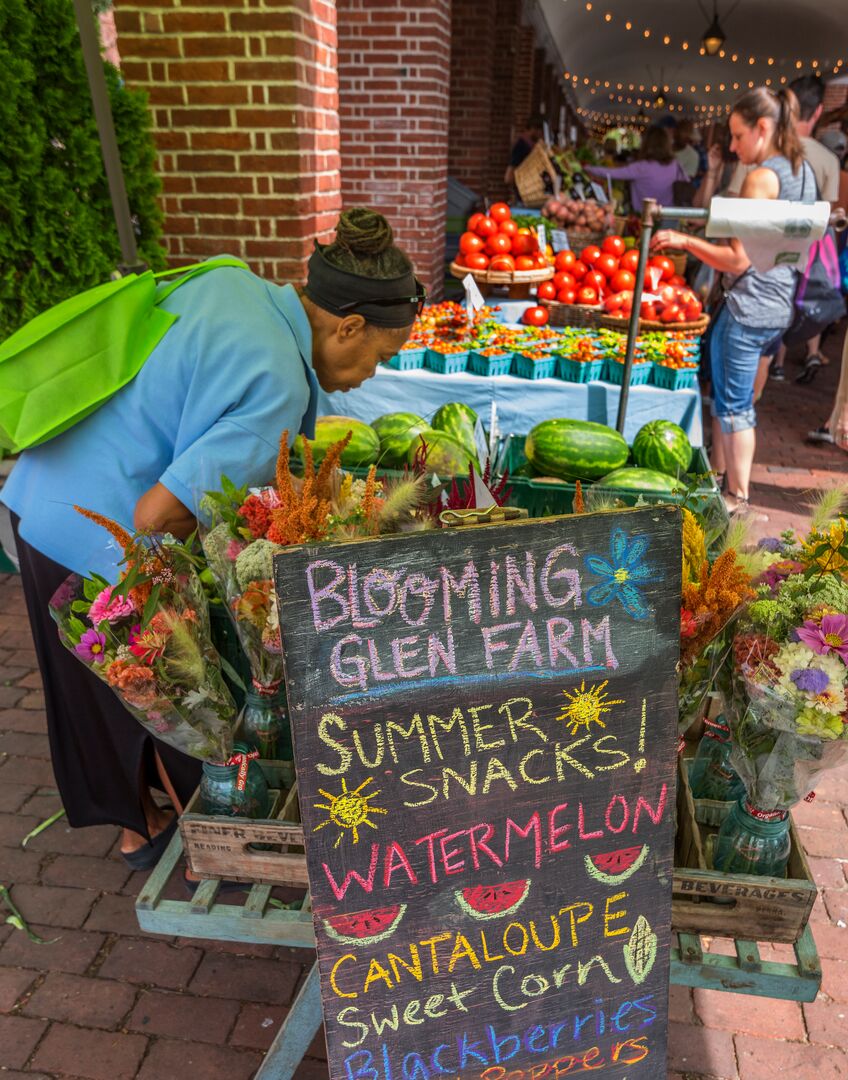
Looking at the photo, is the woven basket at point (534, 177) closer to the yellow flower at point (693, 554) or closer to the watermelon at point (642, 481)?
the watermelon at point (642, 481)

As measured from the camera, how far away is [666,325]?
441 centimetres

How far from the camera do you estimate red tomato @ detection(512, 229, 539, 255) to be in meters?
5.20

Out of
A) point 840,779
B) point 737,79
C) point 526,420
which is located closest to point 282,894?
point 840,779

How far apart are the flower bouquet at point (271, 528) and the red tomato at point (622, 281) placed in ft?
12.3

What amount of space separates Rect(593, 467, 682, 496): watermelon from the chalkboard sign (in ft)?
3.93

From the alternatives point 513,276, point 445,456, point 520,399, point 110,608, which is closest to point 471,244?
point 513,276

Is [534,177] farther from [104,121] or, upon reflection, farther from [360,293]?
[360,293]

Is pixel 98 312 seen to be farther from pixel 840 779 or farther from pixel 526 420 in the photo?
pixel 840 779

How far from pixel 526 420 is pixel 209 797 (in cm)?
303

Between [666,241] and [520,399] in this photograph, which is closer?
[666,241]

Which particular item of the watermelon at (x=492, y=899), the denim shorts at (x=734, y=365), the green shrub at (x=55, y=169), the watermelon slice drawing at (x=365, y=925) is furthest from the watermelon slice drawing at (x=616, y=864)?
the denim shorts at (x=734, y=365)

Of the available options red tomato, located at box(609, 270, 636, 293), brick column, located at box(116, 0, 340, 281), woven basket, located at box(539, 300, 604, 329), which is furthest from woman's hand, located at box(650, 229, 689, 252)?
brick column, located at box(116, 0, 340, 281)

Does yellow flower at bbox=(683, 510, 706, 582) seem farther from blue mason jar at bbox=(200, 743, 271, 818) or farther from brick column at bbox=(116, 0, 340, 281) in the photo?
brick column at bbox=(116, 0, 340, 281)

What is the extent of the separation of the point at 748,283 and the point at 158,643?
12.8 ft
